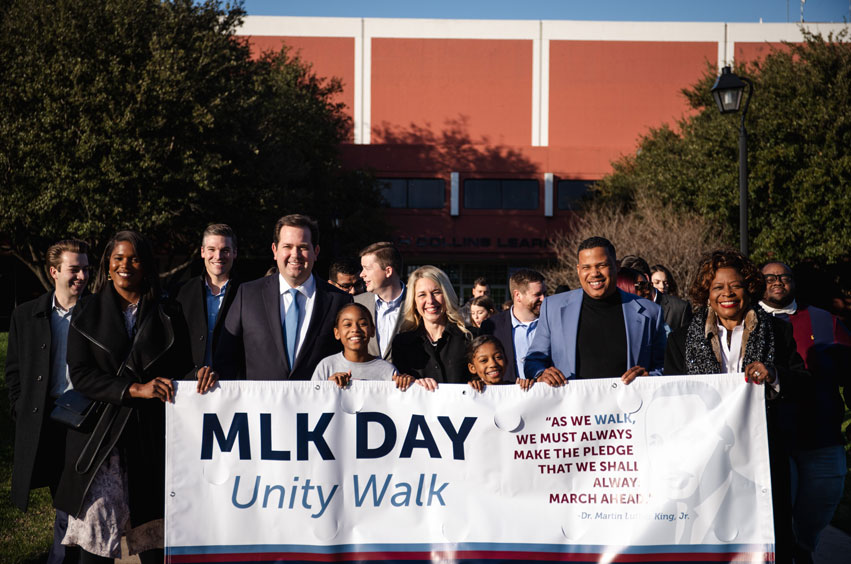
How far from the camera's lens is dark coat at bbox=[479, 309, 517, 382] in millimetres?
5227

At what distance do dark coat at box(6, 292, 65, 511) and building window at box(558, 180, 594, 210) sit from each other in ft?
114

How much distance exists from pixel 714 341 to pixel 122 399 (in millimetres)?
3145

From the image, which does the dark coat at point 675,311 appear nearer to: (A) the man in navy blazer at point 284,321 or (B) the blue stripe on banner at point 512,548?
(B) the blue stripe on banner at point 512,548

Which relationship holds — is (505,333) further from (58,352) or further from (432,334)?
(58,352)

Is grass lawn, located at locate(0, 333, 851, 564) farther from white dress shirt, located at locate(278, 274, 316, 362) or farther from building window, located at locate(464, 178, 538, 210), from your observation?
building window, located at locate(464, 178, 538, 210)

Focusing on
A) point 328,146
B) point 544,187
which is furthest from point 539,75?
point 328,146

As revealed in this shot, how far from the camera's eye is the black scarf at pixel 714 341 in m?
4.20

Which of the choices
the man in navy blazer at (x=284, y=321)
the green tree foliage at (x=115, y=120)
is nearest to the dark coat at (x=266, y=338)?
the man in navy blazer at (x=284, y=321)

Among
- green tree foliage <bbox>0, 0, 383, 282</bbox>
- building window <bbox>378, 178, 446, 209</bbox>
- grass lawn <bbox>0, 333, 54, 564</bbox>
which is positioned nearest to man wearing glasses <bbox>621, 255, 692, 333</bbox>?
grass lawn <bbox>0, 333, 54, 564</bbox>


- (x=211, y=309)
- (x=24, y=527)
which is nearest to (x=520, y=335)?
(x=211, y=309)

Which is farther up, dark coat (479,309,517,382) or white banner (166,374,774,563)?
dark coat (479,309,517,382)

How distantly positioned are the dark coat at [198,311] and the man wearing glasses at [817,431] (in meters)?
3.50

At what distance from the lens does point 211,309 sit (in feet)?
17.8

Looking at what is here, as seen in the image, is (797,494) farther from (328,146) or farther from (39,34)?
(328,146)
